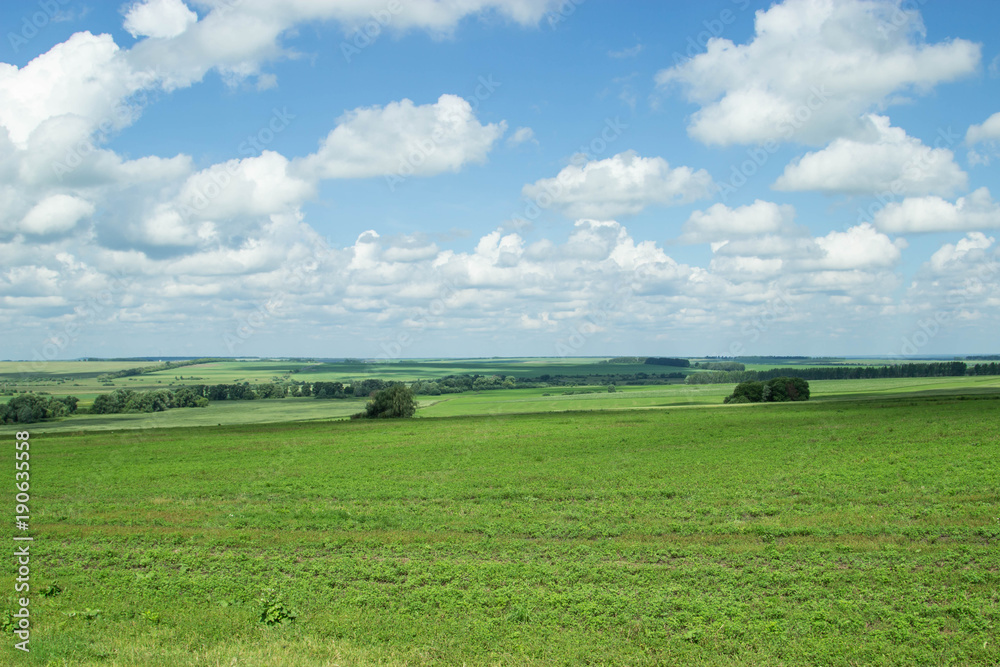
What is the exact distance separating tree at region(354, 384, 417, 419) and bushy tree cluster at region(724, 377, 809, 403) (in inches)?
1893

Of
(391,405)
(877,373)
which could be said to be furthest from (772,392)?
(877,373)

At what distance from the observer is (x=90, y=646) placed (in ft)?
40.2

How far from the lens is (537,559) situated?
1814 centimetres

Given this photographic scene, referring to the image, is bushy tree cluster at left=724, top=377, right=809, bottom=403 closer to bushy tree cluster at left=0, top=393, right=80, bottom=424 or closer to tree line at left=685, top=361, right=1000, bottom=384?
tree line at left=685, top=361, right=1000, bottom=384

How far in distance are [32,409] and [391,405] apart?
4547 centimetres

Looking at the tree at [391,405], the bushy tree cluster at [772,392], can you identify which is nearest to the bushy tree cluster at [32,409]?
the tree at [391,405]

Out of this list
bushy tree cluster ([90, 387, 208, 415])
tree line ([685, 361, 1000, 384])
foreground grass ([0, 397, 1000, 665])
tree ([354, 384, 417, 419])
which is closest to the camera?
foreground grass ([0, 397, 1000, 665])

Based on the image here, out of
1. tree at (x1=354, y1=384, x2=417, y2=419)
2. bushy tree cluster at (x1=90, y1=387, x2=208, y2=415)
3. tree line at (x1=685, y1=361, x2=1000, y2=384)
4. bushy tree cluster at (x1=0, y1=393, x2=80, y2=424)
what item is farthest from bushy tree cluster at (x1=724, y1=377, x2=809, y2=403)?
bushy tree cluster at (x1=0, y1=393, x2=80, y2=424)

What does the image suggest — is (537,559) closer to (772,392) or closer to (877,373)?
(772,392)

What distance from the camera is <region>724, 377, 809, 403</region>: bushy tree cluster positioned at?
9594cm

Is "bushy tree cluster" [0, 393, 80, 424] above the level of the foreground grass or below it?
below

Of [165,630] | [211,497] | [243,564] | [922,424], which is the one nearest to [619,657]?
[165,630]

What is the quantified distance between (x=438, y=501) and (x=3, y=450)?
4324cm

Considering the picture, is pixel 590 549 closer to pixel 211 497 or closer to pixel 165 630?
pixel 165 630
